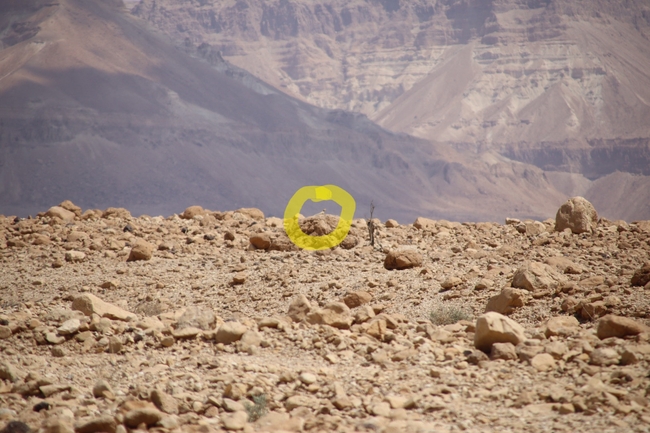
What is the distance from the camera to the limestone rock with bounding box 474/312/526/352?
674 cm

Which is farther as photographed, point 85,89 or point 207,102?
point 207,102

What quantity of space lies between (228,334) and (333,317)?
1.15m

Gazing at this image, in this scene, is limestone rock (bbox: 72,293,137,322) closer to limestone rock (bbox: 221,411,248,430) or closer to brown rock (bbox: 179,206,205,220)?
limestone rock (bbox: 221,411,248,430)

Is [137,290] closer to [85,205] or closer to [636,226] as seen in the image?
[636,226]

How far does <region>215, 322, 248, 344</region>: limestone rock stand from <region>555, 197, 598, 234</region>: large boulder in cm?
757

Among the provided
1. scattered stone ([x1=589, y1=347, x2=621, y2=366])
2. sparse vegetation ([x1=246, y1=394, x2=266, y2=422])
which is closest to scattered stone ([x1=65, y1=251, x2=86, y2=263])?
sparse vegetation ([x1=246, y1=394, x2=266, y2=422])

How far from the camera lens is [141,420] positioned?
5.39 metres

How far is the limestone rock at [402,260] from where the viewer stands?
36.1 ft

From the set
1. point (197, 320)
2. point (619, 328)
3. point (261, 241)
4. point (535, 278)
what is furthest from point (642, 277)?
point (261, 241)

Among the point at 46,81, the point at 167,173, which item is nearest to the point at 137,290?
the point at 167,173

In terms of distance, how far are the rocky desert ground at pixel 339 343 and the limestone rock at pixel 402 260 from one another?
0.09 feet

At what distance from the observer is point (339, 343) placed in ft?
22.9

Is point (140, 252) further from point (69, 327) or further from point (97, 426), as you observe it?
point (97, 426)

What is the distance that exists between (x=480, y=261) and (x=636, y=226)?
13.6ft
